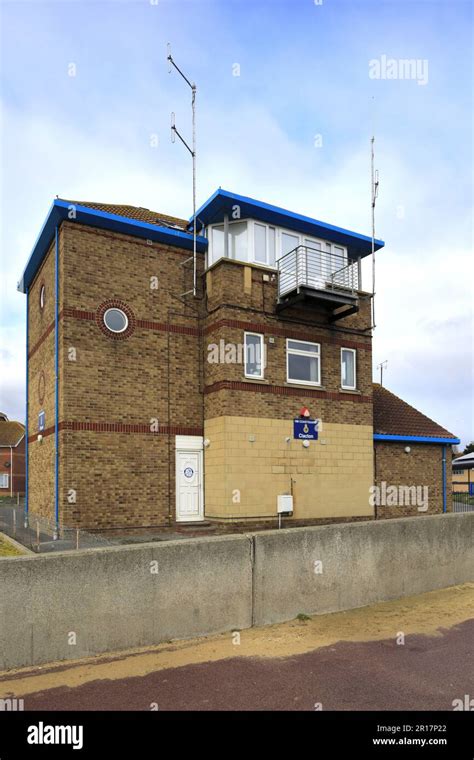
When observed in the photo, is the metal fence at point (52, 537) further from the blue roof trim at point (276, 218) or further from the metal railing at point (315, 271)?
the blue roof trim at point (276, 218)

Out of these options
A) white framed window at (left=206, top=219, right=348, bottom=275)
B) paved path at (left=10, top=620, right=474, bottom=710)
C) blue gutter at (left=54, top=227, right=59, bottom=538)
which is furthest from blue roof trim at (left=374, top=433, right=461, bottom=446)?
paved path at (left=10, top=620, right=474, bottom=710)

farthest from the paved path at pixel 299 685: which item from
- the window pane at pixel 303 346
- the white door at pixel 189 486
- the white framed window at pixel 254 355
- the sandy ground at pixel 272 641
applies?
the window pane at pixel 303 346

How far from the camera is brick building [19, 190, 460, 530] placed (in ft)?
47.1

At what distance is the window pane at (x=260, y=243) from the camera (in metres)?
16.1

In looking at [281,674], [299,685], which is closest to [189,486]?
[281,674]

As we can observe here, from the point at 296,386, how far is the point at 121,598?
1006 centimetres

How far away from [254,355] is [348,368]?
3.53 metres

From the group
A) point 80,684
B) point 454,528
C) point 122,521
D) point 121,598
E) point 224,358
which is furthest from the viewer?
point 224,358

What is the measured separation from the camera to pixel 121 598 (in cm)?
689

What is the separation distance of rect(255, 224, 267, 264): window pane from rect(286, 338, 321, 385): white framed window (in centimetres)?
243

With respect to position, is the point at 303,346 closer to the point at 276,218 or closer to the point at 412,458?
the point at 276,218

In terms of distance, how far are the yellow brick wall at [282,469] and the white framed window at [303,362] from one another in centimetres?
134
